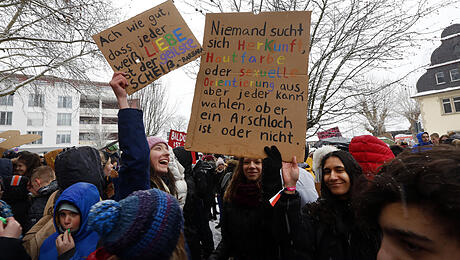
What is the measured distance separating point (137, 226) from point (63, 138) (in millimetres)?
53360

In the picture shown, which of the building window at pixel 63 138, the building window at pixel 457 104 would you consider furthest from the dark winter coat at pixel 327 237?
the building window at pixel 63 138

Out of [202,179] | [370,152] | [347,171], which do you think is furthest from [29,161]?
[370,152]

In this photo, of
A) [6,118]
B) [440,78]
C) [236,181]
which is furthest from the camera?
[6,118]

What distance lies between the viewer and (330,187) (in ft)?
6.73

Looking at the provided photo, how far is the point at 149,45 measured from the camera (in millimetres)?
2135

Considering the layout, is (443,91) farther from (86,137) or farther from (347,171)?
(86,137)

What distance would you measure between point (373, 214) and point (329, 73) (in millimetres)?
5776

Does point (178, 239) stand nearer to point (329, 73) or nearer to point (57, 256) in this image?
point (57, 256)

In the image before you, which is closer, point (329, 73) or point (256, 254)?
point (256, 254)

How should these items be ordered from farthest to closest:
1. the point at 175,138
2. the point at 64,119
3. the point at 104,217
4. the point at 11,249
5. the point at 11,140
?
1. the point at 64,119
2. the point at 175,138
3. the point at 11,140
4. the point at 11,249
5. the point at 104,217

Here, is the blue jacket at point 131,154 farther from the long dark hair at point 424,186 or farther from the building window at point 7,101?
the building window at point 7,101

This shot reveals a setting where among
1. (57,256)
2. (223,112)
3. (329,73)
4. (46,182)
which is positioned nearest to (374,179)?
(223,112)

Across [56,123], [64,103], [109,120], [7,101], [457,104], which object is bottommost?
[457,104]

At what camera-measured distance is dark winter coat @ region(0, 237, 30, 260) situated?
4.74 feet
